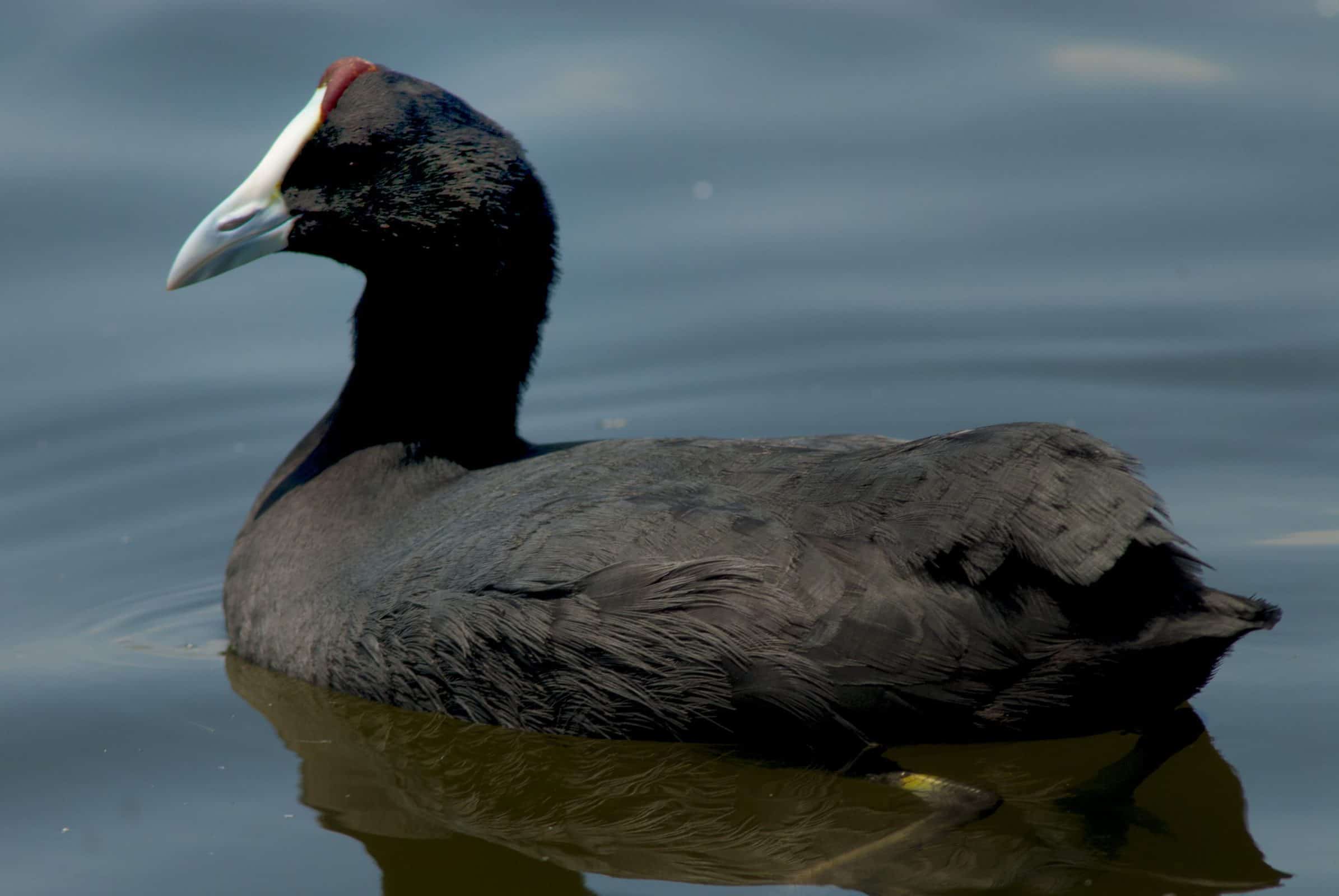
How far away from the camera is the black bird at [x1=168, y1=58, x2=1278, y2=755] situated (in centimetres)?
368

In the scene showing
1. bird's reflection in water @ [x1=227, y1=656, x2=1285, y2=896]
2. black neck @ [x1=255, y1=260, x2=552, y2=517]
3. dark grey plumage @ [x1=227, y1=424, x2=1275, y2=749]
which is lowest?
bird's reflection in water @ [x1=227, y1=656, x2=1285, y2=896]

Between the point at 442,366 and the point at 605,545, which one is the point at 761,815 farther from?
the point at 442,366

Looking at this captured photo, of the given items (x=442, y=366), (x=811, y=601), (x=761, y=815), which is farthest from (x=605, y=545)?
(x=442, y=366)

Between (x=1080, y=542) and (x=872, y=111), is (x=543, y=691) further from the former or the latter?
(x=872, y=111)

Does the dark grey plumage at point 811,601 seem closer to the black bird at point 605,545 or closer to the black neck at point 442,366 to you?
the black bird at point 605,545

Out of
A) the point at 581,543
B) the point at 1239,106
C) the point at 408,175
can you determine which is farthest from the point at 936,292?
the point at 581,543

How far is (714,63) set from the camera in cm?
746

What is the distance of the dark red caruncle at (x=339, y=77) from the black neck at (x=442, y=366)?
0.47 meters

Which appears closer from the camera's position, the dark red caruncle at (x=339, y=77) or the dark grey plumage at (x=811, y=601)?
the dark grey plumage at (x=811, y=601)

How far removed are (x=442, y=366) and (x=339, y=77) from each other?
80 centimetres

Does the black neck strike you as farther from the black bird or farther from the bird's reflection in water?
the bird's reflection in water

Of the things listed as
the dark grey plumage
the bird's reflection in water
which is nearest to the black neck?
the dark grey plumage

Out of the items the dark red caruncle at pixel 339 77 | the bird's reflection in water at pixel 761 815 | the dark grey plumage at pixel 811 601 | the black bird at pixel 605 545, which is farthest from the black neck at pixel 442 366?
the bird's reflection in water at pixel 761 815

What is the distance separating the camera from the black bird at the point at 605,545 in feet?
12.1
